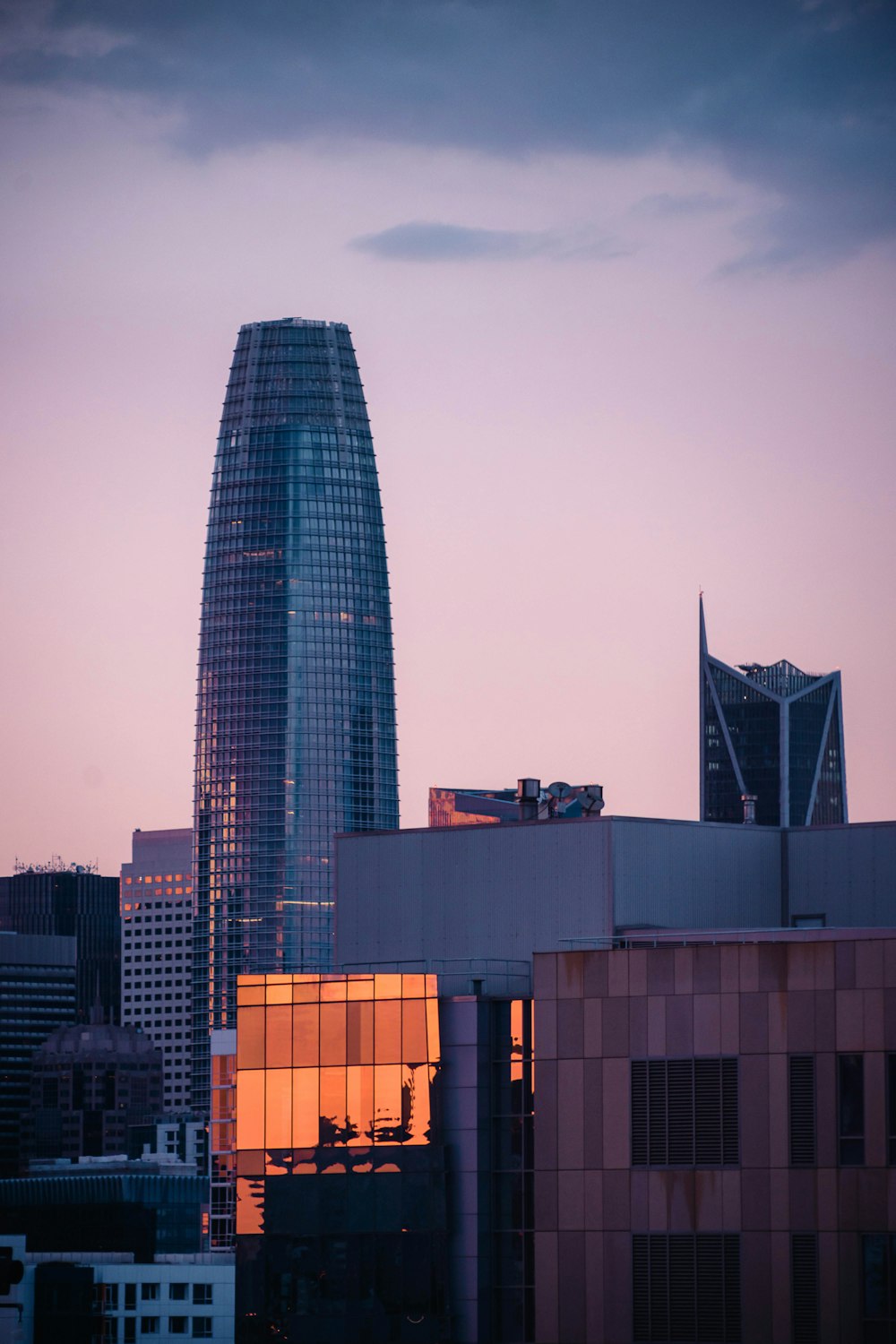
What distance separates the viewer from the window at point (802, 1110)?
78125mm

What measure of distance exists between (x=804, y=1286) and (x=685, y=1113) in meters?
6.39

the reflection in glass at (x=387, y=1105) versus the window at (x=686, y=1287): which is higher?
the reflection in glass at (x=387, y=1105)

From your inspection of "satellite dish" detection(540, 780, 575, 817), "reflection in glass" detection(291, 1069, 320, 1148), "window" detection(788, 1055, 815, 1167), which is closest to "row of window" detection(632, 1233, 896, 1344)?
"window" detection(788, 1055, 815, 1167)

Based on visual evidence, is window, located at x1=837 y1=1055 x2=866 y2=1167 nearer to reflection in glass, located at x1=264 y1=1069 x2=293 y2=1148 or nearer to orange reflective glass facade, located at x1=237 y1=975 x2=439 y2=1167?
orange reflective glass facade, located at x1=237 y1=975 x2=439 y2=1167

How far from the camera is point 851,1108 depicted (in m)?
77.8

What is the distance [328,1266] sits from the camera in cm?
8775

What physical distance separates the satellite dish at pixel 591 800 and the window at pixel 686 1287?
90.1 ft

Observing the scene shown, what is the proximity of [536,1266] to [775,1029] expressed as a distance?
11214 millimetres

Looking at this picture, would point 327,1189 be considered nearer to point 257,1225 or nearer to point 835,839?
point 257,1225

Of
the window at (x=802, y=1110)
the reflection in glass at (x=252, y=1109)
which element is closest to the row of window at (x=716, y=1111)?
the window at (x=802, y=1110)

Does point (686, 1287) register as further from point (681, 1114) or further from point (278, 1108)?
point (278, 1108)

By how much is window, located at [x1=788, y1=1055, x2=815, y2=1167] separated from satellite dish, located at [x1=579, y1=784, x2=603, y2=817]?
27292mm

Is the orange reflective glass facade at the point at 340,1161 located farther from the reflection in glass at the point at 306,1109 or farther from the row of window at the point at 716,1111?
the row of window at the point at 716,1111

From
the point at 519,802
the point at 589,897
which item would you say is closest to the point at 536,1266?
the point at 589,897
